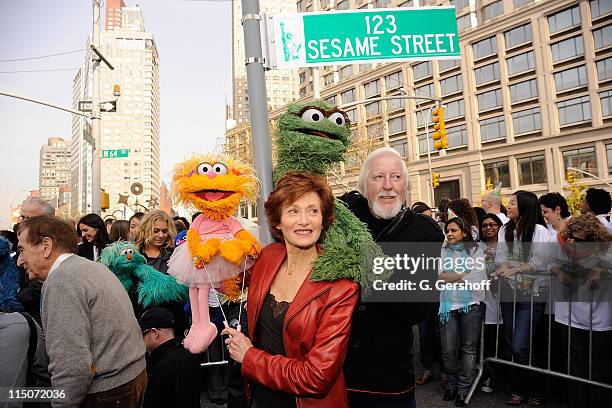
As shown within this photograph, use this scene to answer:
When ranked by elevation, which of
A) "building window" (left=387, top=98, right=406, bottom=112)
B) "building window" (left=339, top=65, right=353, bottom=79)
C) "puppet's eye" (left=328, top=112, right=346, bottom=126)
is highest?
"building window" (left=339, top=65, right=353, bottom=79)

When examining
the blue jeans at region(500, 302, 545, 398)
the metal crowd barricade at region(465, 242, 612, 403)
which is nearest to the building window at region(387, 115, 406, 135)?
the metal crowd barricade at region(465, 242, 612, 403)

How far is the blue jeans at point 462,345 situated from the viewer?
4172 millimetres

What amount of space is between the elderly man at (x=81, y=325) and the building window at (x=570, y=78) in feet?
114

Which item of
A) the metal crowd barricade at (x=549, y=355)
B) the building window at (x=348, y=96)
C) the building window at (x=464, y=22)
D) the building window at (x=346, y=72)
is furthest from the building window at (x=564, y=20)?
the metal crowd barricade at (x=549, y=355)

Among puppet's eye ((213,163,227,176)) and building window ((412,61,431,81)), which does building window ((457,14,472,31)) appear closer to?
building window ((412,61,431,81))

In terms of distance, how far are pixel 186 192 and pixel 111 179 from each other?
126m

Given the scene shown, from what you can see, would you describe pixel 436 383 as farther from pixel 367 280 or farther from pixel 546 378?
pixel 367 280

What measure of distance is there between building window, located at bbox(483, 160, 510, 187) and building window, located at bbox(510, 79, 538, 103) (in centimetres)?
508

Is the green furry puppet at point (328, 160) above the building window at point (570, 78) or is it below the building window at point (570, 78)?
below

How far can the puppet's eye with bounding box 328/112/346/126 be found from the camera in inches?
81.2

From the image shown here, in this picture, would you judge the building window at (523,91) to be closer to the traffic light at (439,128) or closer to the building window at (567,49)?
the building window at (567,49)

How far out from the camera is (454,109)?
35438mm

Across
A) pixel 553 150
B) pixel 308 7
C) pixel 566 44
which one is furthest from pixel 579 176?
pixel 308 7

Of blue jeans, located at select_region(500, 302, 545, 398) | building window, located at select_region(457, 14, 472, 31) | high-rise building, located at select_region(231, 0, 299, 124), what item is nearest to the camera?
blue jeans, located at select_region(500, 302, 545, 398)
